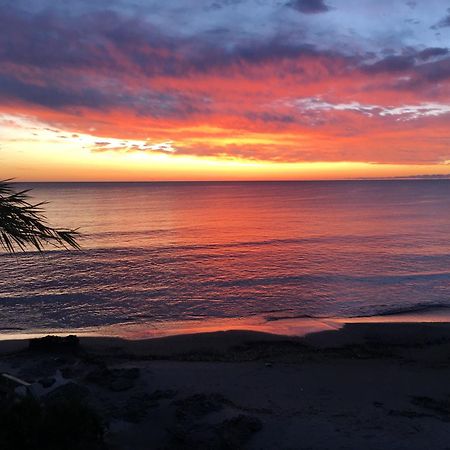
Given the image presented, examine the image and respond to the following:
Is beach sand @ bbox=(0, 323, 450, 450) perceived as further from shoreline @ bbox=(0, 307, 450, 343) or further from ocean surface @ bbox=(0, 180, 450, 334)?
ocean surface @ bbox=(0, 180, 450, 334)

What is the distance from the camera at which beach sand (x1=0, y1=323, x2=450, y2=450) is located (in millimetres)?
9523

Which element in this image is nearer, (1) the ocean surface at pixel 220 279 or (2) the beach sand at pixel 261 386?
(2) the beach sand at pixel 261 386

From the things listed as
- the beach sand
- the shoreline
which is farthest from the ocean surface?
the beach sand

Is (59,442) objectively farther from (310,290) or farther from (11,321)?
(310,290)

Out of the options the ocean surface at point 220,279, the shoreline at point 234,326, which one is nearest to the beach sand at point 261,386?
the shoreline at point 234,326

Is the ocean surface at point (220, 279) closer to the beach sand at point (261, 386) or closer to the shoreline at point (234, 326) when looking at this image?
the shoreline at point (234, 326)

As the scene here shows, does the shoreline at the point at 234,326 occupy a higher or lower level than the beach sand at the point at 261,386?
lower

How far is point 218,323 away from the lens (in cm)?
2016

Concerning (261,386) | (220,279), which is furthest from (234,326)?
(220,279)

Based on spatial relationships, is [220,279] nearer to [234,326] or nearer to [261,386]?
[234,326]

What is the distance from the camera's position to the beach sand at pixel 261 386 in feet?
31.2

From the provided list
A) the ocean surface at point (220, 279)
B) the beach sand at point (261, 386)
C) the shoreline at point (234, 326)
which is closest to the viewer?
the beach sand at point (261, 386)

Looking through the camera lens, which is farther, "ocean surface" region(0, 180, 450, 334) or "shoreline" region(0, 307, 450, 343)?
"ocean surface" region(0, 180, 450, 334)

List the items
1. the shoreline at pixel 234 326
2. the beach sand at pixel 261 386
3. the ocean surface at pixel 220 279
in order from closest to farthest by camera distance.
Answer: the beach sand at pixel 261 386 < the shoreline at pixel 234 326 < the ocean surface at pixel 220 279
